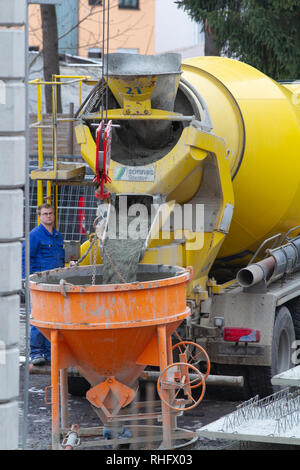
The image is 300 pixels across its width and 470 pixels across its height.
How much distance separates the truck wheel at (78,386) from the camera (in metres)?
8.92

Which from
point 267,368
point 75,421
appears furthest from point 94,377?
point 267,368

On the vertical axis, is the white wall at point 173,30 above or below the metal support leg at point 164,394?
above

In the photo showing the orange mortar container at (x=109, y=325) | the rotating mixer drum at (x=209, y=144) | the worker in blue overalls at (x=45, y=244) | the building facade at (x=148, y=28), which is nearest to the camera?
the orange mortar container at (x=109, y=325)

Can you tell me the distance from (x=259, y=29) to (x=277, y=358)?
896 centimetres

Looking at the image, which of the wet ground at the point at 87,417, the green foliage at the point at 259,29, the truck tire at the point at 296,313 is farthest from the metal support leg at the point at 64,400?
the green foliage at the point at 259,29

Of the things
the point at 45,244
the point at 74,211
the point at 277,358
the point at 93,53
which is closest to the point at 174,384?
the point at 277,358

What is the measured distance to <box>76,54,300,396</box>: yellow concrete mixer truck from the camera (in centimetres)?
764

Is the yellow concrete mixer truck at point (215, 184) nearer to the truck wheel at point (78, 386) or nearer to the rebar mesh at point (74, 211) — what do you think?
the truck wheel at point (78, 386)

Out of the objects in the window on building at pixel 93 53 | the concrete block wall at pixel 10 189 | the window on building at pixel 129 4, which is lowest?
the concrete block wall at pixel 10 189

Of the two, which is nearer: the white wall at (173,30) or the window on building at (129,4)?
the window on building at (129,4)

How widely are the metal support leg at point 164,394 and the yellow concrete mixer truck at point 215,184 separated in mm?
1032

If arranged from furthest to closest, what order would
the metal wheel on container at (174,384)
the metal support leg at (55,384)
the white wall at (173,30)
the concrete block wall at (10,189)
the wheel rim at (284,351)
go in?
the white wall at (173,30)
the wheel rim at (284,351)
the metal wheel on container at (174,384)
the metal support leg at (55,384)
the concrete block wall at (10,189)

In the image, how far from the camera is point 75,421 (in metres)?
8.13
